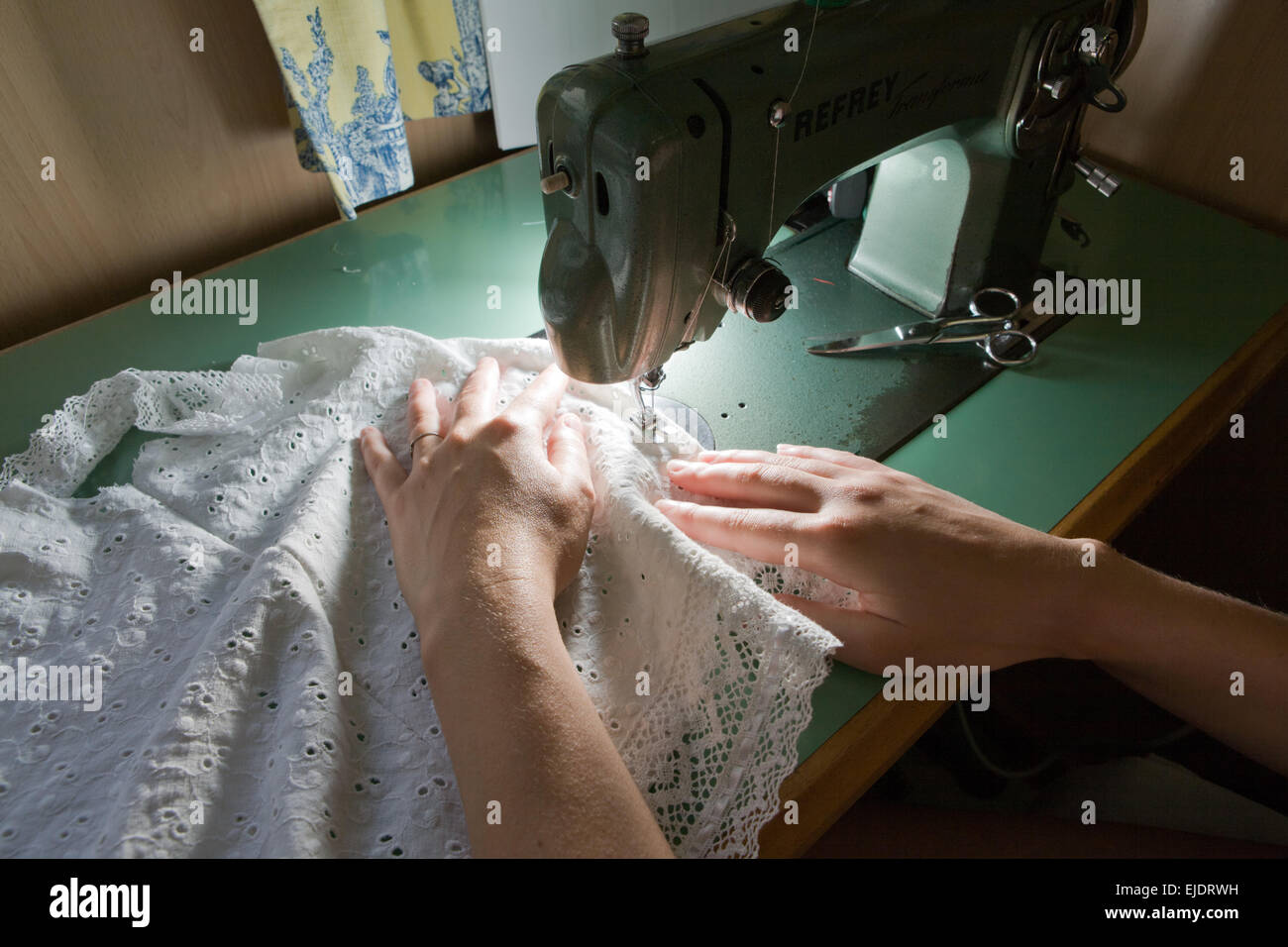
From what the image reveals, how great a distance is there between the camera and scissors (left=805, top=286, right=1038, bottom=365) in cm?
109

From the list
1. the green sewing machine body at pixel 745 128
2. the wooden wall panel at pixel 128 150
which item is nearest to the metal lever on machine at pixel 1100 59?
the green sewing machine body at pixel 745 128

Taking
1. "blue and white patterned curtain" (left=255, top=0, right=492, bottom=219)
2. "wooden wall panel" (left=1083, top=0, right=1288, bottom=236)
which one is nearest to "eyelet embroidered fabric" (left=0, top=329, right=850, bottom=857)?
"blue and white patterned curtain" (left=255, top=0, right=492, bottom=219)

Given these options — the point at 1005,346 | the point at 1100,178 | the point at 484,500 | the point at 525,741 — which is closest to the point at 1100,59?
the point at 1100,178

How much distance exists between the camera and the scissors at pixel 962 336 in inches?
42.8

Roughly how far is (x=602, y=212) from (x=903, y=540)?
400mm

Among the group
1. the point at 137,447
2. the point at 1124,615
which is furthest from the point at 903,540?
the point at 137,447

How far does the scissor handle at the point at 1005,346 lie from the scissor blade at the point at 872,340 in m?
0.07

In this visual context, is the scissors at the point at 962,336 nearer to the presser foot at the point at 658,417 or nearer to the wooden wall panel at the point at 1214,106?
the presser foot at the point at 658,417

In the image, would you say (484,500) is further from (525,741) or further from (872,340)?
(872,340)

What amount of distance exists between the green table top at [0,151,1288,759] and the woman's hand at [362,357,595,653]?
0.76 ft

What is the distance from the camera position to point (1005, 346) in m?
1.09

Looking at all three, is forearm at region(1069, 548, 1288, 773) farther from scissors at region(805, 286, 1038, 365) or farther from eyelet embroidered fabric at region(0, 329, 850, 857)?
scissors at region(805, 286, 1038, 365)
